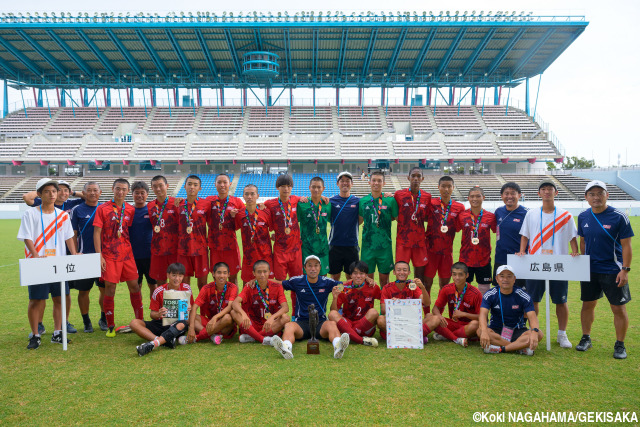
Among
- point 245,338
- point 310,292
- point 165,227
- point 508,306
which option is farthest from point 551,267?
point 165,227

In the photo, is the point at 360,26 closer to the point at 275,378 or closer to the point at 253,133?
the point at 253,133

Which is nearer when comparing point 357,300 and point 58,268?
point 58,268

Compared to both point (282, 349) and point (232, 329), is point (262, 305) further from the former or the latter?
point (282, 349)

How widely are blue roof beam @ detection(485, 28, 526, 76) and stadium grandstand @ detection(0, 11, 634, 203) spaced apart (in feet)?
0.40

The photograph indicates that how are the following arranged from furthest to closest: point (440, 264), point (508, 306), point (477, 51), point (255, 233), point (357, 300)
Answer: point (477, 51) → point (440, 264) → point (255, 233) → point (357, 300) → point (508, 306)

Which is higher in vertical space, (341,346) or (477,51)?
(477,51)

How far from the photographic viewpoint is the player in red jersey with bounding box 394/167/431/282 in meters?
6.42

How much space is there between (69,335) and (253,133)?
1500 inches

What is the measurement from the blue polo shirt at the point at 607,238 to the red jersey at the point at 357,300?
2821 millimetres

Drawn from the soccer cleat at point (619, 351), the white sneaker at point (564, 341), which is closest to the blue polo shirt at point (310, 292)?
the white sneaker at point (564, 341)

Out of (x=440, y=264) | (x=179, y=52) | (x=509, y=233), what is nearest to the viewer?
(x=509, y=233)

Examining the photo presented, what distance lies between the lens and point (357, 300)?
19.1 ft

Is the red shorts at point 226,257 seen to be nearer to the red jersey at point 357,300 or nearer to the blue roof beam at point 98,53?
the red jersey at point 357,300

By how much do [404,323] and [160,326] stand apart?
3.29 m
